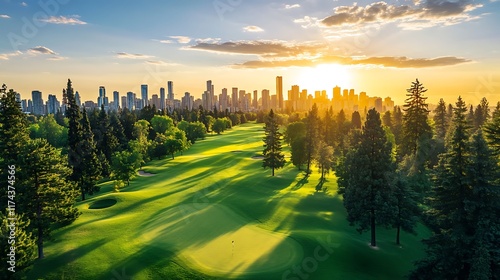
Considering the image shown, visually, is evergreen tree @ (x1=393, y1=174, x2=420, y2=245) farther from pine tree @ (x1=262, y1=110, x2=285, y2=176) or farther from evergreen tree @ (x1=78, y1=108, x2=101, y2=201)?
evergreen tree @ (x1=78, y1=108, x2=101, y2=201)

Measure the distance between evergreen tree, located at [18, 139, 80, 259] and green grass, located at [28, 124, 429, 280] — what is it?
256cm

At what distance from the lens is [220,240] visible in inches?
1177

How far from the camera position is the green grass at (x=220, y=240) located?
1001 inches

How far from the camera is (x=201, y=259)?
26172 millimetres

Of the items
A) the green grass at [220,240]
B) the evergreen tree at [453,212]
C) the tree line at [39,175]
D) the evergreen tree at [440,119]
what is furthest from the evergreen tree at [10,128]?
the evergreen tree at [440,119]

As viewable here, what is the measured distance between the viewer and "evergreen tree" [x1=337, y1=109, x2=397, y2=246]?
31.5m

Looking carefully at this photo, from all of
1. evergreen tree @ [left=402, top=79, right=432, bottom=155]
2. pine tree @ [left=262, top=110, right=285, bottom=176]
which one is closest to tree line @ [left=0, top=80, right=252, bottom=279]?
pine tree @ [left=262, top=110, right=285, bottom=176]

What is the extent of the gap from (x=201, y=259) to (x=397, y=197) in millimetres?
21067

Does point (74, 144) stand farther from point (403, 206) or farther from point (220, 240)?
point (403, 206)

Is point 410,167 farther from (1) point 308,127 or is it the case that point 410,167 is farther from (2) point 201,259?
(2) point 201,259

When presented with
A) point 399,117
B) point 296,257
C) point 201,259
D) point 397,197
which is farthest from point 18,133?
point 399,117

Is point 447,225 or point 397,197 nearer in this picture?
point 447,225

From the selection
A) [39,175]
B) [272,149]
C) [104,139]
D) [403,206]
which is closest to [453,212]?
[403,206]

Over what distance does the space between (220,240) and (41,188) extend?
55.6ft
